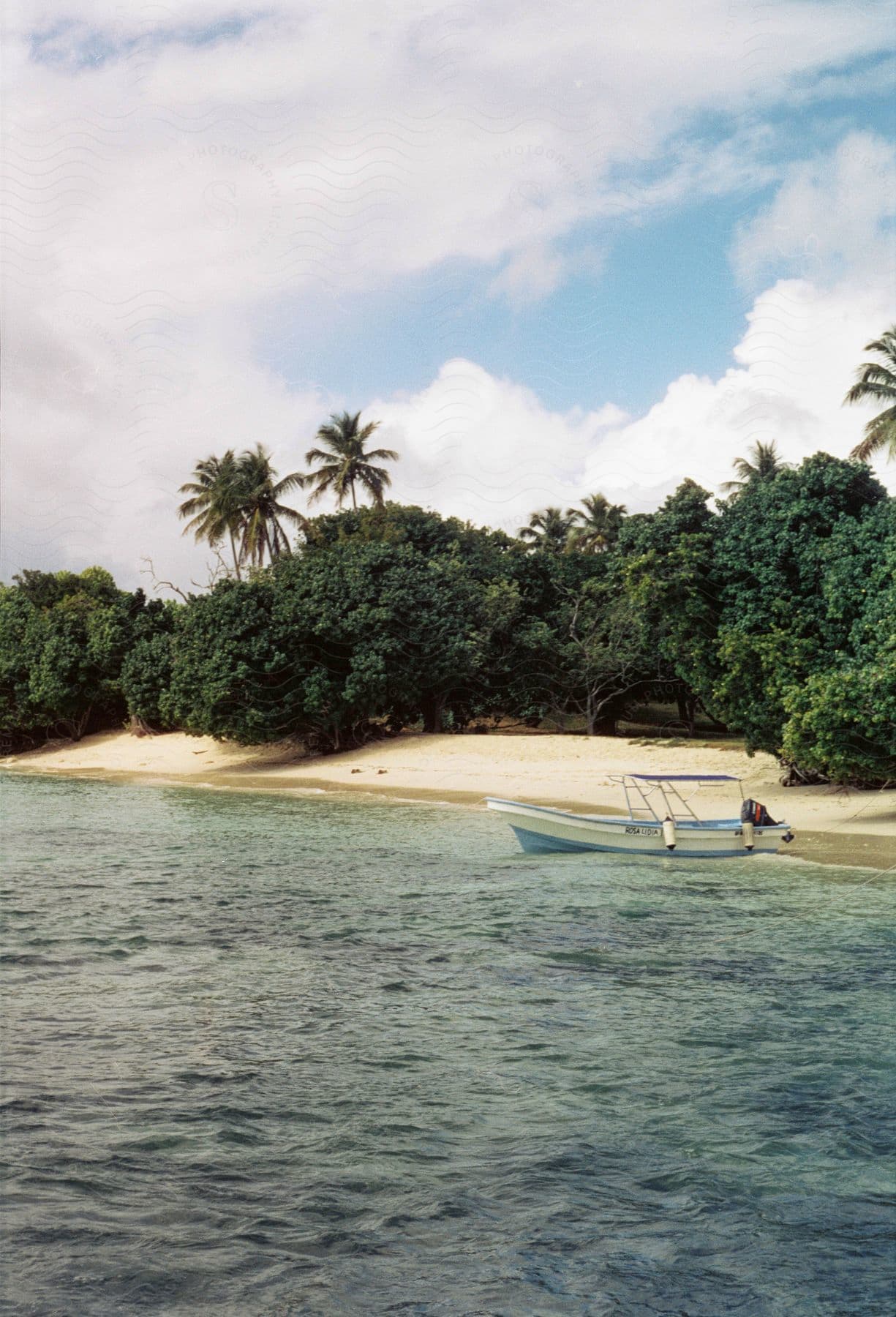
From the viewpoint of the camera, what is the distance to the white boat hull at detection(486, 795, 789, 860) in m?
21.8

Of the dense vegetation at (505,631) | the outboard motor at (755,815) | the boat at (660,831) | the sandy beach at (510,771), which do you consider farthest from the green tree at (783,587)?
the boat at (660,831)

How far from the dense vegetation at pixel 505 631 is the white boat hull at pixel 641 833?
3734 mm

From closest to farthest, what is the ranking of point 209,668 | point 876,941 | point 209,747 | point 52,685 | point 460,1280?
point 460,1280, point 876,941, point 209,668, point 209,747, point 52,685

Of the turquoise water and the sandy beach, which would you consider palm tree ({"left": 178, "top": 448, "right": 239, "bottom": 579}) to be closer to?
the sandy beach

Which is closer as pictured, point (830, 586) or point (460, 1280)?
point (460, 1280)

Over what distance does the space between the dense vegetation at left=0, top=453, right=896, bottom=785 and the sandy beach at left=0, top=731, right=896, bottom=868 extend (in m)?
Result: 1.19

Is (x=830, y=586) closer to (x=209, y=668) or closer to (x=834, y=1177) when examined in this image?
(x=834, y=1177)

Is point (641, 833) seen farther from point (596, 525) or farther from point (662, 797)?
point (596, 525)

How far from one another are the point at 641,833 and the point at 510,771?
14837 millimetres

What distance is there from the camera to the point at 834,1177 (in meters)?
7.38

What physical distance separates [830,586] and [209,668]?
23.7m

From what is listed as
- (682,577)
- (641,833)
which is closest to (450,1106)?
(641,833)

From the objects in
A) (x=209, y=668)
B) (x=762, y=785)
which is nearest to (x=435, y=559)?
(x=209, y=668)

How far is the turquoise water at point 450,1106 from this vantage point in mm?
6094
